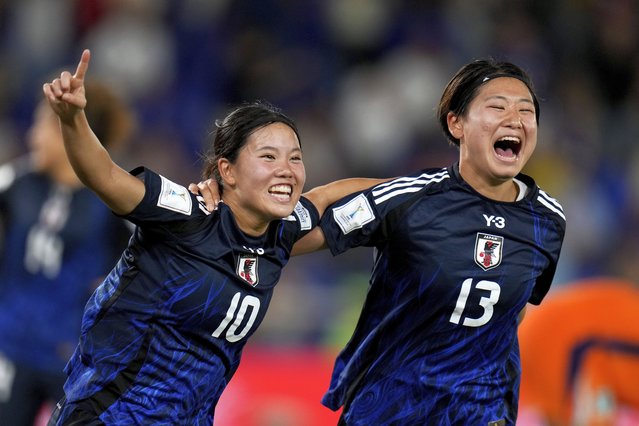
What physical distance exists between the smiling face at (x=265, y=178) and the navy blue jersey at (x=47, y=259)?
1693 millimetres

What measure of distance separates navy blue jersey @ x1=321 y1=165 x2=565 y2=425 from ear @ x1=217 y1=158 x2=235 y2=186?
0.39m

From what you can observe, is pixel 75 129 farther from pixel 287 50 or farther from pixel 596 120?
pixel 596 120

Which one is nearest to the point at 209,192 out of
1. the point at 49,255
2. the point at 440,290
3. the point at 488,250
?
Result: the point at 440,290

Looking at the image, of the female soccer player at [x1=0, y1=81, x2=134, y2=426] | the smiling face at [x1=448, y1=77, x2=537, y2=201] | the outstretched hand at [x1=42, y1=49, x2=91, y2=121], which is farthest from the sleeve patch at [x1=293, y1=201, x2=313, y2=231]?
the female soccer player at [x1=0, y1=81, x2=134, y2=426]

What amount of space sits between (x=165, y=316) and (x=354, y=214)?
774 millimetres

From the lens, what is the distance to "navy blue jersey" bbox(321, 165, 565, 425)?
3.90m

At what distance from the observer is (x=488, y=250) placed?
12.9ft

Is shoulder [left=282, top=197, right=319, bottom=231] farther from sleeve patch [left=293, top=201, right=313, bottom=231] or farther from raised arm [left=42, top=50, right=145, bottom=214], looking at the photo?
raised arm [left=42, top=50, right=145, bottom=214]

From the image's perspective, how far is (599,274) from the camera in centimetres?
973

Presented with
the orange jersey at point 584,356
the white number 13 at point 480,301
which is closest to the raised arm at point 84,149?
the white number 13 at point 480,301

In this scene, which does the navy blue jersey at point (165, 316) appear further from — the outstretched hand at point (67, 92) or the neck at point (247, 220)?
the outstretched hand at point (67, 92)

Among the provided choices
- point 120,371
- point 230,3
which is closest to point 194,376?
point 120,371

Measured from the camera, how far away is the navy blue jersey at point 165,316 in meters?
3.62

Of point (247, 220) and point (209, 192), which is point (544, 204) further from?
point (209, 192)
